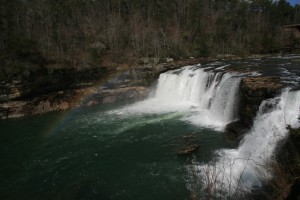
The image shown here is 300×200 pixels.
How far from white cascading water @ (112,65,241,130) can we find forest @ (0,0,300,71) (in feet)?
25.7

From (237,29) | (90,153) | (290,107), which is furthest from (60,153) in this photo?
(237,29)

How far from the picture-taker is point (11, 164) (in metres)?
13.8

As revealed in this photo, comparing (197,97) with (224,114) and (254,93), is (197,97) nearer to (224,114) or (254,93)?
(224,114)

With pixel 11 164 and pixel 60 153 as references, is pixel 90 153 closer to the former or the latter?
pixel 60 153

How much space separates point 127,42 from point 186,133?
89.2 feet

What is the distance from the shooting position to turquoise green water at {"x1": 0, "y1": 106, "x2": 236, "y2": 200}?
10.7 metres

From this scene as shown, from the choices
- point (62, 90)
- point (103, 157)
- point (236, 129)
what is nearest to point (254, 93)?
point (236, 129)

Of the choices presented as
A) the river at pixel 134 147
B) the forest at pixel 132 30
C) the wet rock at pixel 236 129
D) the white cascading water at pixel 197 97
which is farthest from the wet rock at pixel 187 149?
the forest at pixel 132 30

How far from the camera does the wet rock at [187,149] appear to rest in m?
12.8

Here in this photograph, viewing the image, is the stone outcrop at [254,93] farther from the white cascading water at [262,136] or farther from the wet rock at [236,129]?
the white cascading water at [262,136]

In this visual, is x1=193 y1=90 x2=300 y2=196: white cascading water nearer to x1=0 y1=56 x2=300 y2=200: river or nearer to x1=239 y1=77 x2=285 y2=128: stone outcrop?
x1=0 y1=56 x2=300 y2=200: river

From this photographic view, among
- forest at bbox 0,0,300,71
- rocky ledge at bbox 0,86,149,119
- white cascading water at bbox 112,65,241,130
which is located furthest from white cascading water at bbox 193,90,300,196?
forest at bbox 0,0,300,71

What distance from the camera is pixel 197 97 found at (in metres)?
21.9

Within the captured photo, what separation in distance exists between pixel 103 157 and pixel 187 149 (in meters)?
4.07
